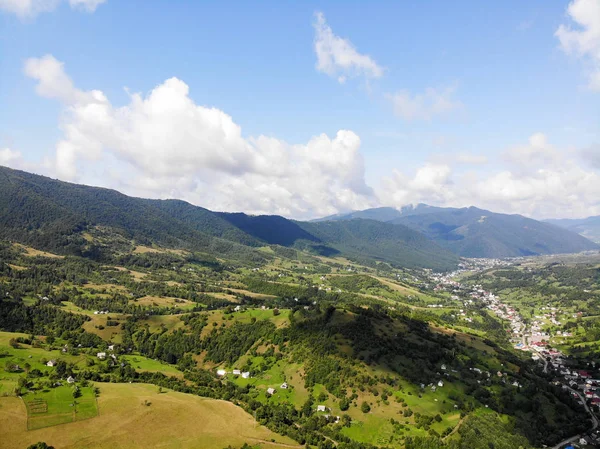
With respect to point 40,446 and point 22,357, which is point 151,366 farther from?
point 40,446

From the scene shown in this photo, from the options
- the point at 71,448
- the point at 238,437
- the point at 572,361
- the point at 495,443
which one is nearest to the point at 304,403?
the point at 238,437

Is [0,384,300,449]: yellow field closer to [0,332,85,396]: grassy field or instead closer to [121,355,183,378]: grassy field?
[0,332,85,396]: grassy field

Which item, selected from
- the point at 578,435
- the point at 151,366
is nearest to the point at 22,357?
the point at 151,366

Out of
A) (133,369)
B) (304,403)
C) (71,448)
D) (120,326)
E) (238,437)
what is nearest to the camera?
(71,448)

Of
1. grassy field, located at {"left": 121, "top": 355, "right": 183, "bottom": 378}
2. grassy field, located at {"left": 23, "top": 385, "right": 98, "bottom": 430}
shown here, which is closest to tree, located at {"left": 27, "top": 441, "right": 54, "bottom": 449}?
grassy field, located at {"left": 23, "top": 385, "right": 98, "bottom": 430}

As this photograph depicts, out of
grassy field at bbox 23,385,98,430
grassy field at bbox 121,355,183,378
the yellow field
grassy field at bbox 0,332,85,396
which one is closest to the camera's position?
the yellow field

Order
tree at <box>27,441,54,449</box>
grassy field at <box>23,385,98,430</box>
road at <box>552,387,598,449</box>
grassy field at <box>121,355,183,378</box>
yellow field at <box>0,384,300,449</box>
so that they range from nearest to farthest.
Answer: tree at <box>27,441,54,449</box>
yellow field at <box>0,384,300,449</box>
grassy field at <box>23,385,98,430</box>
road at <box>552,387,598,449</box>
grassy field at <box>121,355,183,378</box>

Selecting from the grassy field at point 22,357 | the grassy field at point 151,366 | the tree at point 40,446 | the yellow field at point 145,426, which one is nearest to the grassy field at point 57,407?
the yellow field at point 145,426

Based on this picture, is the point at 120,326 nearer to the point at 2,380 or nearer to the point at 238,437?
the point at 2,380

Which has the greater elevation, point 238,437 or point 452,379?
point 452,379
